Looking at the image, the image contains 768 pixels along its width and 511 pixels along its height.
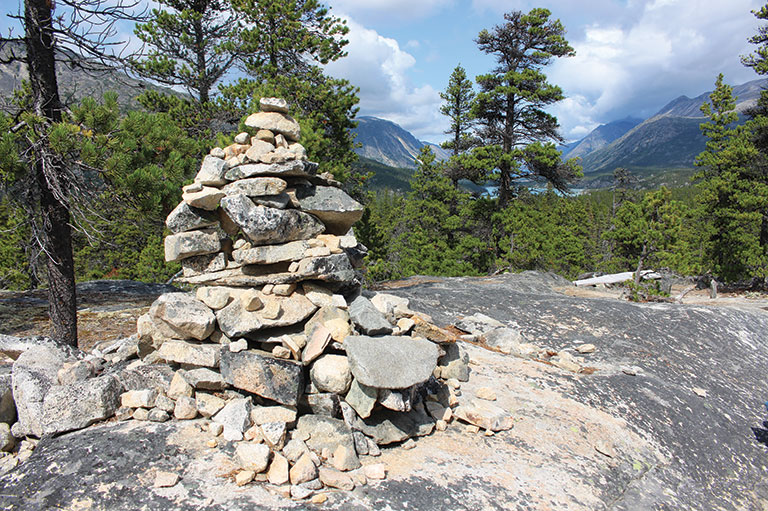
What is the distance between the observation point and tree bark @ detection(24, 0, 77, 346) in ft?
22.3

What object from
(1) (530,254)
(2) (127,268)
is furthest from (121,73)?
(2) (127,268)

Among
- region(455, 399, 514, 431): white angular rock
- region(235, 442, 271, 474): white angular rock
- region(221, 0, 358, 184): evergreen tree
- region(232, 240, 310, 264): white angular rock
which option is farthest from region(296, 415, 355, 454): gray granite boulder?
region(221, 0, 358, 184): evergreen tree

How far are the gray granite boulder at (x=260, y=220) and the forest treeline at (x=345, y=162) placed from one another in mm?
2730

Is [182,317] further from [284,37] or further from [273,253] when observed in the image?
[284,37]

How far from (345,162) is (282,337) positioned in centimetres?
1213

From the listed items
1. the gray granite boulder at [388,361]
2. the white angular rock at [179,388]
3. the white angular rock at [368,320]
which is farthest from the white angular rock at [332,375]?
the white angular rock at [179,388]

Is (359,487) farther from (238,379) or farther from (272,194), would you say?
(272,194)

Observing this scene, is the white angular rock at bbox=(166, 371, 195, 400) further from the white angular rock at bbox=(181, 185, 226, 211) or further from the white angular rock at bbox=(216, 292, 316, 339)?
the white angular rock at bbox=(181, 185, 226, 211)

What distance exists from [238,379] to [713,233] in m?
32.3

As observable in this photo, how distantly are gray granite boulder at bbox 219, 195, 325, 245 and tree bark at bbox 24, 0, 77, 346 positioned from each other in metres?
3.51

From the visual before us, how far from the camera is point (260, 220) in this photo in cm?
540

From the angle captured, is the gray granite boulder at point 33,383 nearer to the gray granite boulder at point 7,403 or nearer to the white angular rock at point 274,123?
the gray granite boulder at point 7,403

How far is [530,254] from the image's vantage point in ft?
81.0

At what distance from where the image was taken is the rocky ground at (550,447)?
3598 millimetres
